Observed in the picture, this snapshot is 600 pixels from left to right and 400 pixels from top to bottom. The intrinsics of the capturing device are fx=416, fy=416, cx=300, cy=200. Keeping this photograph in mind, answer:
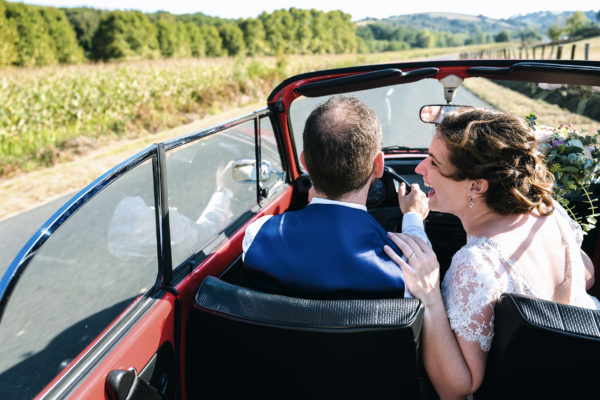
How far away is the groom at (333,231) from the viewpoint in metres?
1.44

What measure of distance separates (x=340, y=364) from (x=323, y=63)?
33169mm

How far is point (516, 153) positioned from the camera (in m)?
1.62

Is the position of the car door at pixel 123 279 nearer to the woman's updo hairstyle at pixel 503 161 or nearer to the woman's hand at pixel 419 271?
the woman's hand at pixel 419 271

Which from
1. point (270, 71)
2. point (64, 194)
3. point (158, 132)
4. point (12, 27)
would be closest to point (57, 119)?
point (158, 132)

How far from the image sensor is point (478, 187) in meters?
1.68

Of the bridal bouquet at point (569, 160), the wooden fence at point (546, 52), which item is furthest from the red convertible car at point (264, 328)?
the wooden fence at point (546, 52)

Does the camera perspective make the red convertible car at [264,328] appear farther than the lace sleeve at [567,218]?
No

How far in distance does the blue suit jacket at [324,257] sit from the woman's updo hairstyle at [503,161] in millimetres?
477

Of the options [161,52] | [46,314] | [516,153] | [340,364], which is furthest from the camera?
[161,52]

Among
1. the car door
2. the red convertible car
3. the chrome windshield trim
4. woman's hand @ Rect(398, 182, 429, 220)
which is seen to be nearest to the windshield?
the car door

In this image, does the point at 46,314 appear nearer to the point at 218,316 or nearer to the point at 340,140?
the point at 218,316

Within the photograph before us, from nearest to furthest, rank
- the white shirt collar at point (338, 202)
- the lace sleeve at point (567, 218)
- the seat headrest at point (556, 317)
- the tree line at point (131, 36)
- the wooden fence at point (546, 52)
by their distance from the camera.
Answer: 1. the seat headrest at point (556, 317)
2. the white shirt collar at point (338, 202)
3. the lace sleeve at point (567, 218)
4. the wooden fence at point (546, 52)
5. the tree line at point (131, 36)

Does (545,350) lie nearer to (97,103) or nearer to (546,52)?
(97,103)

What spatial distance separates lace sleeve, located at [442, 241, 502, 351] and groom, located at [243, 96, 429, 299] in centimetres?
21
